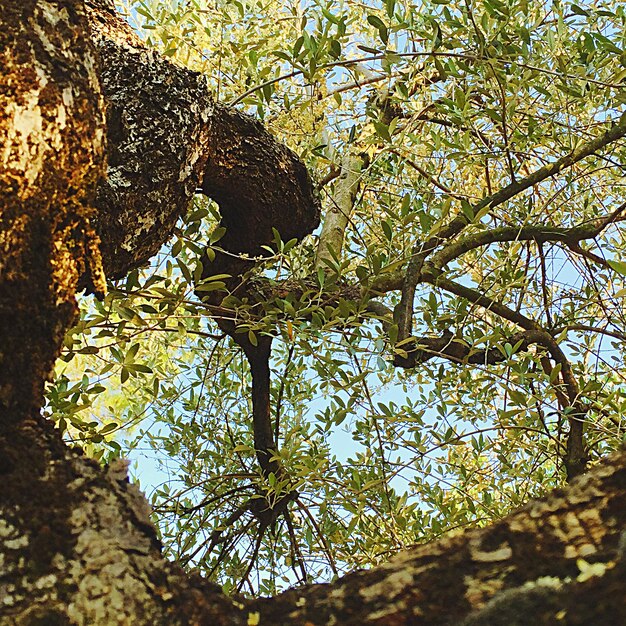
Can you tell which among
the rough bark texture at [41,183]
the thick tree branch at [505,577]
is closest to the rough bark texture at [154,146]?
the rough bark texture at [41,183]

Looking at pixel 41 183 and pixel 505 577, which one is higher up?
pixel 41 183

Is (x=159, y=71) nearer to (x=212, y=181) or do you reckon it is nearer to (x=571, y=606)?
(x=212, y=181)

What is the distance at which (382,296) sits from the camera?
4.11 meters

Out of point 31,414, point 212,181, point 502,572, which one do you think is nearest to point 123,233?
point 212,181

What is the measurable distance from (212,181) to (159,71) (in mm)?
655

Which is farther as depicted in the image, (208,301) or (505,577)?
(208,301)

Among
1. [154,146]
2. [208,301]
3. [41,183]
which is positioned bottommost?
[41,183]

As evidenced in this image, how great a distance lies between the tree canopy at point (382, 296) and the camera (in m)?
3.01

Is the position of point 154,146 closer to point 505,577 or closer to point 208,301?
point 208,301

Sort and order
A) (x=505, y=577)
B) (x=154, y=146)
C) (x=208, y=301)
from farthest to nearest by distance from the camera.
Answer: (x=208, y=301)
(x=154, y=146)
(x=505, y=577)

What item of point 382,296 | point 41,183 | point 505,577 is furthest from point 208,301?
point 505,577

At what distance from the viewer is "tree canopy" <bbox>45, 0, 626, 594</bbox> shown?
3.01 m

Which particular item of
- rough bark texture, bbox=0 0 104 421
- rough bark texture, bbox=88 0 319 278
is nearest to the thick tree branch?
rough bark texture, bbox=0 0 104 421

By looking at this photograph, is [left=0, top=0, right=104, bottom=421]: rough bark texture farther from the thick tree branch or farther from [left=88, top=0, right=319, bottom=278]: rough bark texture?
the thick tree branch
